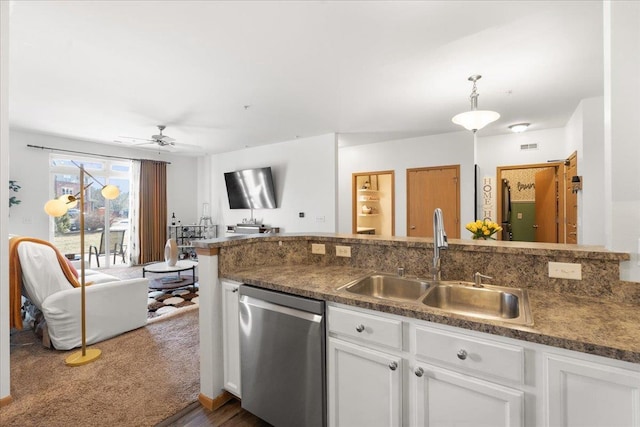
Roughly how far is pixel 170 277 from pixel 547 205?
21.8 ft

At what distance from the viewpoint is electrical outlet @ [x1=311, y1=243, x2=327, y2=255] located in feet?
7.22

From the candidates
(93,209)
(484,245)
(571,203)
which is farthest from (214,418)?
(93,209)

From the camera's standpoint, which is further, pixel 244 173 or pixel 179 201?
pixel 179 201

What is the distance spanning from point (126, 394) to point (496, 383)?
2263mm

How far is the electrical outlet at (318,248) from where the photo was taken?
2199mm

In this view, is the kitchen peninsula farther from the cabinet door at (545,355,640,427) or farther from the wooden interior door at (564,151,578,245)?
the wooden interior door at (564,151,578,245)

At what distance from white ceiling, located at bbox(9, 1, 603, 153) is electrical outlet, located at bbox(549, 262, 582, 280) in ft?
5.62

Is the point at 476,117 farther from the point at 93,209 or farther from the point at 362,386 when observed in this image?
the point at 93,209

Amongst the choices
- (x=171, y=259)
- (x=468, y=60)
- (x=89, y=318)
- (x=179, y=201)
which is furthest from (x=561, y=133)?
(x=179, y=201)

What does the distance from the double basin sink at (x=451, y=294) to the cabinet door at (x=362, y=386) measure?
0.27m

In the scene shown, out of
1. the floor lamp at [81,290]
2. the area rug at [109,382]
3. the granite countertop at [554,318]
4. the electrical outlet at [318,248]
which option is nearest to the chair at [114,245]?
the area rug at [109,382]

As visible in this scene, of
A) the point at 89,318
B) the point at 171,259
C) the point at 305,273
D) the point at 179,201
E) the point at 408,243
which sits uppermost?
the point at 179,201

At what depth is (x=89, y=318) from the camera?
2.67 meters

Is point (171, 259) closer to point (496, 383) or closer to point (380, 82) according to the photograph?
point (380, 82)
